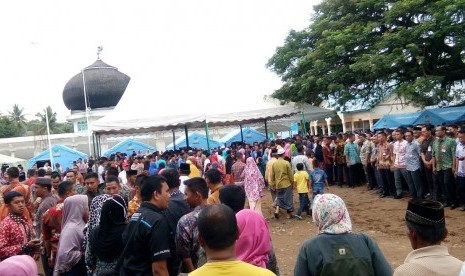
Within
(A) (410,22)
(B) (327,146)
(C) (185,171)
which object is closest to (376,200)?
(B) (327,146)

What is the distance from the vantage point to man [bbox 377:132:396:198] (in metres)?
11.7

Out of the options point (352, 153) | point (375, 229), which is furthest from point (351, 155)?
point (375, 229)

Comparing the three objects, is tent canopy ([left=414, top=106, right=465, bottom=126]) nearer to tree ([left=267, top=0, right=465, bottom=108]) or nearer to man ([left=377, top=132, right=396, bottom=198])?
tree ([left=267, top=0, right=465, bottom=108])

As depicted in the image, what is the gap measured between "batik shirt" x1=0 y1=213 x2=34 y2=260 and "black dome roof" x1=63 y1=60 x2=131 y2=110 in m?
41.0

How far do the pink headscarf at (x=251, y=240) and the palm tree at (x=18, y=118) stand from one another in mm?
61873

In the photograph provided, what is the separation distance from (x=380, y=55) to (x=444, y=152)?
292 inches

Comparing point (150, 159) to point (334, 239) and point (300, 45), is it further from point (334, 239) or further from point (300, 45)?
point (334, 239)

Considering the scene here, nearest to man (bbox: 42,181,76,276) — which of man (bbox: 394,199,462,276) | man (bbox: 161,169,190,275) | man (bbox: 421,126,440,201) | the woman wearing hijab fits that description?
man (bbox: 161,169,190,275)

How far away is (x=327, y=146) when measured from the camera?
15.3 meters

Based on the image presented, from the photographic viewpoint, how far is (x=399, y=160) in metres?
11.0

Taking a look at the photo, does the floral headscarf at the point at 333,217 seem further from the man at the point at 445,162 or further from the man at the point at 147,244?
the man at the point at 445,162

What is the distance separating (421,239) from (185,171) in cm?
558

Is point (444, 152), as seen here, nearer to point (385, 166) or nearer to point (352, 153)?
point (385, 166)

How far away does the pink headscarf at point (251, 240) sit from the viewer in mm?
3365
